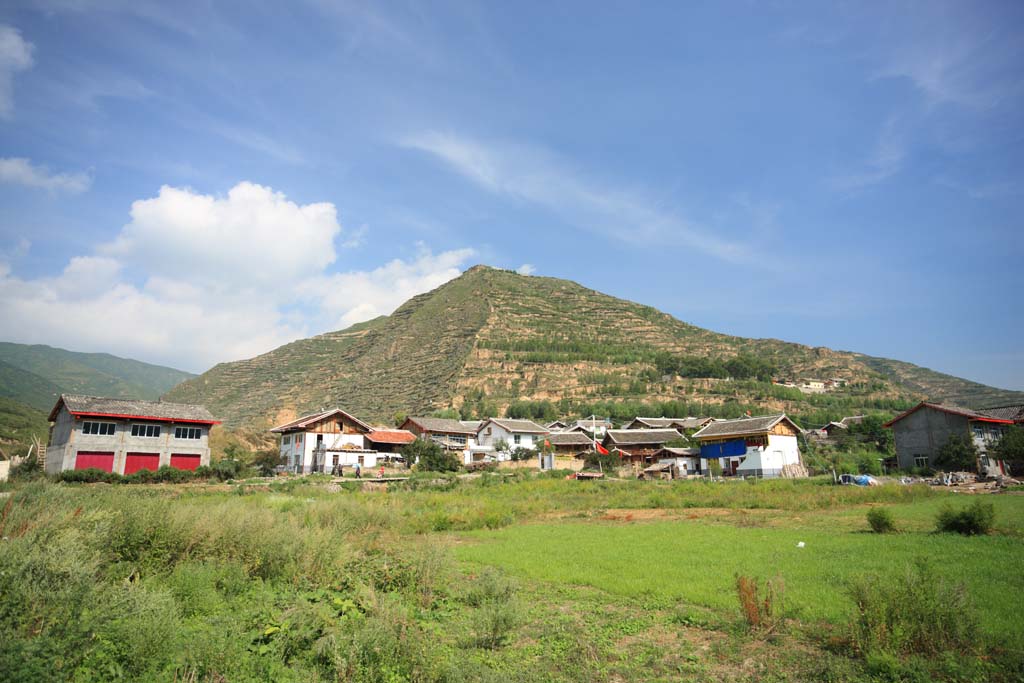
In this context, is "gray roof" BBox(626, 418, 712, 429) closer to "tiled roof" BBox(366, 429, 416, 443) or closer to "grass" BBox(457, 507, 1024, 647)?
"tiled roof" BBox(366, 429, 416, 443)

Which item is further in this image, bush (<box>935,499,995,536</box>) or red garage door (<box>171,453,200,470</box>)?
red garage door (<box>171,453,200,470</box>)

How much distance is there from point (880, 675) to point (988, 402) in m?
160

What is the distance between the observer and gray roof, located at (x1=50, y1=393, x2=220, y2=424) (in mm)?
37656

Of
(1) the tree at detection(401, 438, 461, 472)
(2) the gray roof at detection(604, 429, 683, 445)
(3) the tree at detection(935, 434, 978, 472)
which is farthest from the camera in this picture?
(2) the gray roof at detection(604, 429, 683, 445)

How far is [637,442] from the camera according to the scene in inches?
2473

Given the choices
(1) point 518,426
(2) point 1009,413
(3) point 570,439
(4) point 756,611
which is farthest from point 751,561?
(1) point 518,426

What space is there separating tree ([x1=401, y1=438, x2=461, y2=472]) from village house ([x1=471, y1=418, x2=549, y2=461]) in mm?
14208

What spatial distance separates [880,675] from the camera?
641 centimetres

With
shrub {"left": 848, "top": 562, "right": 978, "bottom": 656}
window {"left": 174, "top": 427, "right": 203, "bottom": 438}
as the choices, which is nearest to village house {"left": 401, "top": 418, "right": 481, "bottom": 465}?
window {"left": 174, "top": 427, "right": 203, "bottom": 438}

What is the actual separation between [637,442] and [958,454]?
29258 millimetres

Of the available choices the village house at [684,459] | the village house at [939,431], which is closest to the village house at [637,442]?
the village house at [684,459]

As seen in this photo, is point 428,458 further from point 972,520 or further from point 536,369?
point 536,369

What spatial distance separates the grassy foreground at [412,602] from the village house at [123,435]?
104 feet

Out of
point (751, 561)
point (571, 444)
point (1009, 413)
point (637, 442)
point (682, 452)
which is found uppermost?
point (1009, 413)
